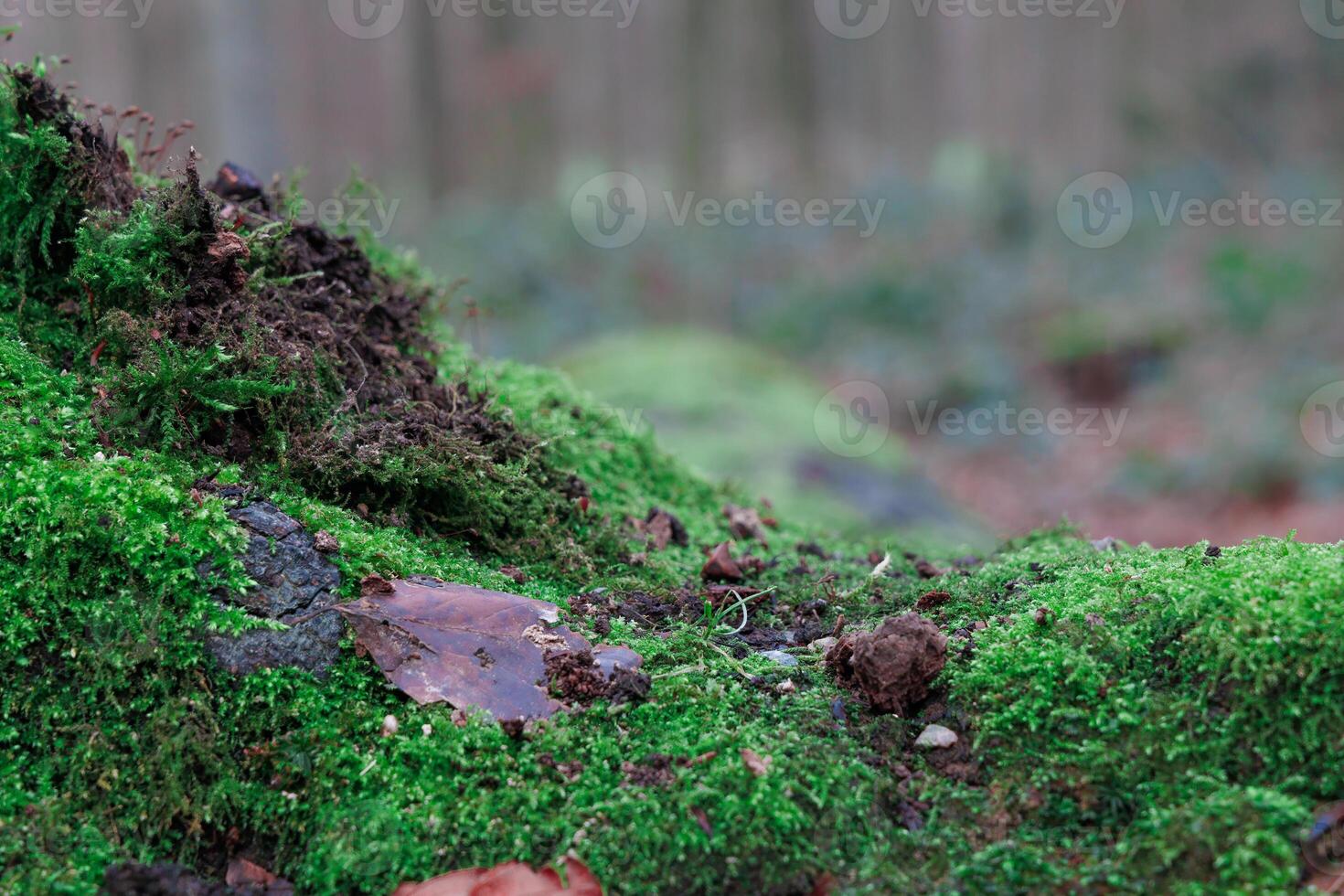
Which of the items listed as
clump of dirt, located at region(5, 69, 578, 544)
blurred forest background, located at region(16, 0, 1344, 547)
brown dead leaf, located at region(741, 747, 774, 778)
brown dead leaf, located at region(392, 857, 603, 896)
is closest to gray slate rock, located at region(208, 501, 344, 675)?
clump of dirt, located at region(5, 69, 578, 544)

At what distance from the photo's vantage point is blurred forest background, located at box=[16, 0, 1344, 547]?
963 centimetres

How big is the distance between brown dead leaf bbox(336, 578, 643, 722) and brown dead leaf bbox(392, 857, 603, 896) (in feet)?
1.04

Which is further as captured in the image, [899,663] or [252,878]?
[899,663]

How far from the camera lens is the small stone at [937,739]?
187cm

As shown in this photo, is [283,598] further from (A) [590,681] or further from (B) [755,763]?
(B) [755,763]

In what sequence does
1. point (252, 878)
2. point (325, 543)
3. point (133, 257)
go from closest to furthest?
point (252, 878), point (325, 543), point (133, 257)

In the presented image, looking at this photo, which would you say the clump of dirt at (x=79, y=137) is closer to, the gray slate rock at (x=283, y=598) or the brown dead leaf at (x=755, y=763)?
the gray slate rock at (x=283, y=598)

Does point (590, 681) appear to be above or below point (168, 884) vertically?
above

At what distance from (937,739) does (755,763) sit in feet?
1.27

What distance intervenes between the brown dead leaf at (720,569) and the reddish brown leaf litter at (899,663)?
780 millimetres

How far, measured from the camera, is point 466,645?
2.03 m

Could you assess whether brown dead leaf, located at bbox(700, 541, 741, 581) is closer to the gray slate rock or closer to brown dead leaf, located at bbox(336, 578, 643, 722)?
brown dead leaf, located at bbox(336, 578, 643, 722)

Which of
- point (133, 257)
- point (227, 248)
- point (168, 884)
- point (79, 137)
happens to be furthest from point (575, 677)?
point (79, 137)

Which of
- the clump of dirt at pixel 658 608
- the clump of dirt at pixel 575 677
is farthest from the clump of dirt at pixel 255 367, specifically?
the clump of dirt at pixel 575 677
